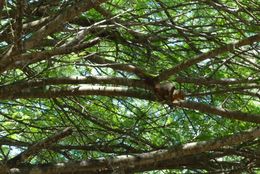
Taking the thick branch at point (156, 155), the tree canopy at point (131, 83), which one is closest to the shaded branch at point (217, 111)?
the tree canopy at point (131, 83)

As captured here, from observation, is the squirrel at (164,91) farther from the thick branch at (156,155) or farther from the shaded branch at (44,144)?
the shaded branch at (44,144)

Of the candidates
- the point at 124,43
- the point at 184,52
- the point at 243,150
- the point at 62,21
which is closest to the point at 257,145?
the point at 243,150

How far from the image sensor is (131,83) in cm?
293

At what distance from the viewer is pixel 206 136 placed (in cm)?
372

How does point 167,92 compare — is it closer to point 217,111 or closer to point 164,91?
point 164,91

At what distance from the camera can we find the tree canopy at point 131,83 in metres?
2.48

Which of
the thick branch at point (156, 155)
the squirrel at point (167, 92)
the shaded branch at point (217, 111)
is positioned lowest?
the thick branch at point (156, 155)

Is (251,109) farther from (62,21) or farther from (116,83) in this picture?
(62,21)

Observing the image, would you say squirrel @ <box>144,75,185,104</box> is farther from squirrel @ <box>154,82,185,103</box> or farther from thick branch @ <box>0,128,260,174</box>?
thick branch @ <box>0,128,260,174</box>

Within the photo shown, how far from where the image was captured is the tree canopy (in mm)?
2482

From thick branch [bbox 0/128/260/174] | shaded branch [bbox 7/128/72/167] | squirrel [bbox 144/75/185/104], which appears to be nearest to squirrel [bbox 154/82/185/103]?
squirrel [bbox 144/75/185/104]

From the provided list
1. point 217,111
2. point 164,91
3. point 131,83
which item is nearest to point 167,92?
point 164,91

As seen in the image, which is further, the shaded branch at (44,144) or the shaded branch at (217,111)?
the shaded branch at (217,111)

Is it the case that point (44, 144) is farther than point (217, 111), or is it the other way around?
point (217, 111)
